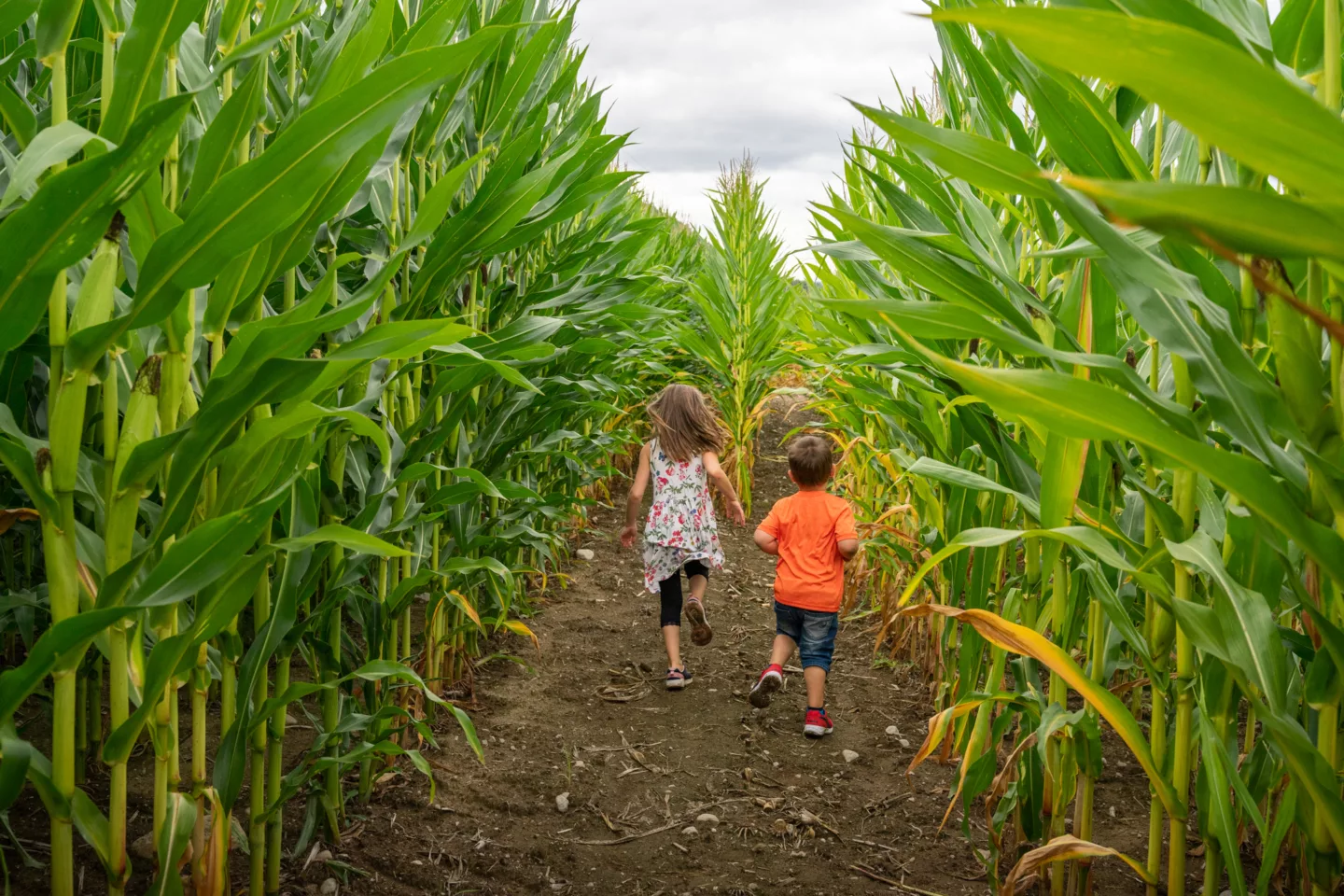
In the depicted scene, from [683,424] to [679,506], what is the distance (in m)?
0.35

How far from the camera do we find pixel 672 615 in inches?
142

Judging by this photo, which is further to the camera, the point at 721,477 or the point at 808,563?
the point at 721,477

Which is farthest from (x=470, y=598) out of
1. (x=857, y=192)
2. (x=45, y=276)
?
(x=45, y=276)

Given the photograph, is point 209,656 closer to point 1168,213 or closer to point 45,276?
point 45,276

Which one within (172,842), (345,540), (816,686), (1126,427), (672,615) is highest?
(1126,427)

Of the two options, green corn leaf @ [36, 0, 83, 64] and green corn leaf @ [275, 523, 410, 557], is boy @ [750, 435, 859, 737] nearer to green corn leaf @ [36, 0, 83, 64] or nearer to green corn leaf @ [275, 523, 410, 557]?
green corn leaf @ [275, 523, 410, 557]

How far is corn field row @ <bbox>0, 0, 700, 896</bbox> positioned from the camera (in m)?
1.00

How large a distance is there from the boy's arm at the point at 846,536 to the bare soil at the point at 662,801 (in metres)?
0.59

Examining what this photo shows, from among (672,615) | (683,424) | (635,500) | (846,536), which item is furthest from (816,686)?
(683,424)

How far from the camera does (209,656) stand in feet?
5.35

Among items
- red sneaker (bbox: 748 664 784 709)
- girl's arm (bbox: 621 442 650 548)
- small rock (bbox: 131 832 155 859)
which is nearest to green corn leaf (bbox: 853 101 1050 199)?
small rock (bbox: 131 832 155 859)

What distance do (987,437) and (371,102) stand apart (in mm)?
1251

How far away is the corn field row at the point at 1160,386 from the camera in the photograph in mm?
505

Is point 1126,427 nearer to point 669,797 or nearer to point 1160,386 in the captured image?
point 1160,386
